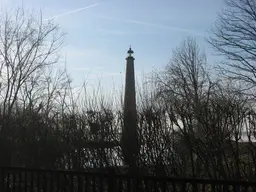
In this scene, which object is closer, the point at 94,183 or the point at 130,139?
Result: the point at 94,183

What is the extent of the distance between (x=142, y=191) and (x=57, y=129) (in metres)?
3.81

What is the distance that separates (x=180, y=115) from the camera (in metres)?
8.02

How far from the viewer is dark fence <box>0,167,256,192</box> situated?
571 centimetres

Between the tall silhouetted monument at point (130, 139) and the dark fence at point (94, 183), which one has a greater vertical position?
the tall silhouetted monument at point (130, 139)

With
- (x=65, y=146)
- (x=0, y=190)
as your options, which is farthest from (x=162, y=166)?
(x=0, y=190)

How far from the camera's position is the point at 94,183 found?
22.6ft

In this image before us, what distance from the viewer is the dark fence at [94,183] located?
571cm

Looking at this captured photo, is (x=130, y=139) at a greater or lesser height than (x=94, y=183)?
greater

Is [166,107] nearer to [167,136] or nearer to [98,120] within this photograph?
[167,136]

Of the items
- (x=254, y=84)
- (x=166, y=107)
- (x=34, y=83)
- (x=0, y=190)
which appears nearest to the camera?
(x=166, y=107)

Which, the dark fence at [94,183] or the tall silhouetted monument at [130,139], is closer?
the dark fence at [94,183]

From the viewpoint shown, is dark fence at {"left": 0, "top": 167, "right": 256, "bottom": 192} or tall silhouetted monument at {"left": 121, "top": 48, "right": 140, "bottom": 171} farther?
tall silhouetted monument at {"left": 121, "top": 48, "right": 140, "bottom": 171}

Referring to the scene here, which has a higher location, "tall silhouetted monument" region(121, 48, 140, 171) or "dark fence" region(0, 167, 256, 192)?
"tall silhouetted monument" region(121, 48, 140, 171)

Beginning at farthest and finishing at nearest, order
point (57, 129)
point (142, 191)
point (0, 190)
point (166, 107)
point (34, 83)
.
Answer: point (34, 83)
point (57, 129)
point (0, 190)
point (166, 107)
point (142, 191)
